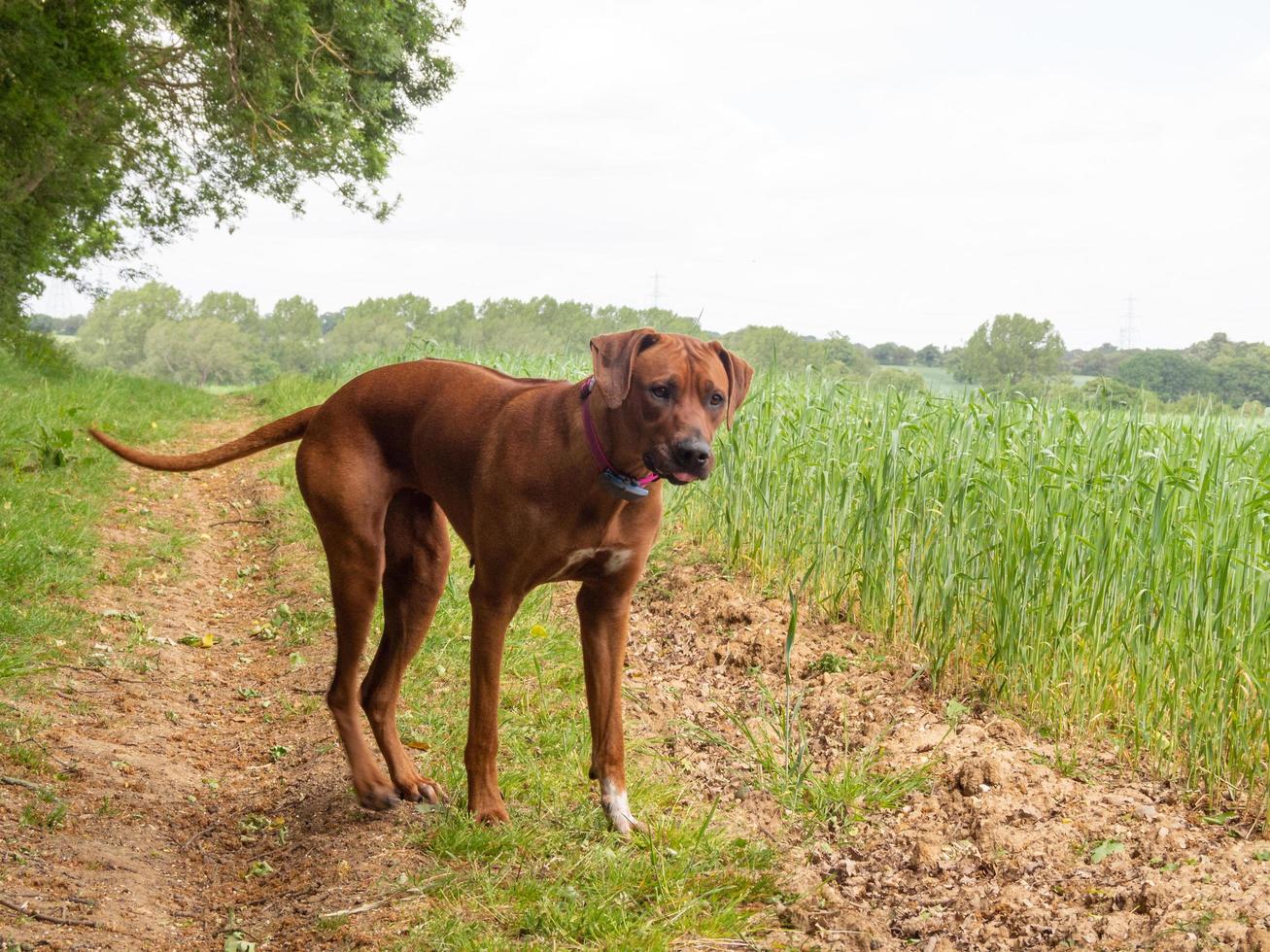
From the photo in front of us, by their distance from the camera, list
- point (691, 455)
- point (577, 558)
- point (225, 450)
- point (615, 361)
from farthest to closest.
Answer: point (225, 450), point (577, 558), point (615, 361), point (691, 455)

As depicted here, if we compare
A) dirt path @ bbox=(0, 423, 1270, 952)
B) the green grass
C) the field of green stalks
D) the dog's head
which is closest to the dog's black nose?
the dog's head

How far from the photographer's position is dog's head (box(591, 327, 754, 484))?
109 inches

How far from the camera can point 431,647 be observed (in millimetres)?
4938

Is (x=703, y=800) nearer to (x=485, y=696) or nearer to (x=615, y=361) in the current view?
(x=485, y=696)

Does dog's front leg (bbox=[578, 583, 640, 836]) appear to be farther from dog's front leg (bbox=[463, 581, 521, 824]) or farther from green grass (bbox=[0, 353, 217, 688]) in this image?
green grass (bbox=[0, 353, 217, 688])

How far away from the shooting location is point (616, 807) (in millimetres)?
3254

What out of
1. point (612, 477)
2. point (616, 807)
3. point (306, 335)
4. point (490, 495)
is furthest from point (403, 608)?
point (306, 335)

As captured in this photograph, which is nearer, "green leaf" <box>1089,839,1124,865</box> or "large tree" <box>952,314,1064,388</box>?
"green leaf" <box>1089,839,1124,865</box>

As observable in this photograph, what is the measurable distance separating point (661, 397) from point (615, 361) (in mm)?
154

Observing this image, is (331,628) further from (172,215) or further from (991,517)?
(172,215)

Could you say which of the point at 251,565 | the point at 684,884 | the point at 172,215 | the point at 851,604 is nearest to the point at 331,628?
the point at 251,565

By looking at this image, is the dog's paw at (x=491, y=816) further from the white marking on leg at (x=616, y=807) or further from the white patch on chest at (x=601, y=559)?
the white patch on chest at (x=601, y=559)

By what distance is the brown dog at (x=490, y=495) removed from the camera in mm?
2891

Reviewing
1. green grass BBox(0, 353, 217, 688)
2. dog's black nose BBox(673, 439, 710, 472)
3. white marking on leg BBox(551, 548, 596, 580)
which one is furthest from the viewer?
green grass BBox(0, 353, 217, 688)
